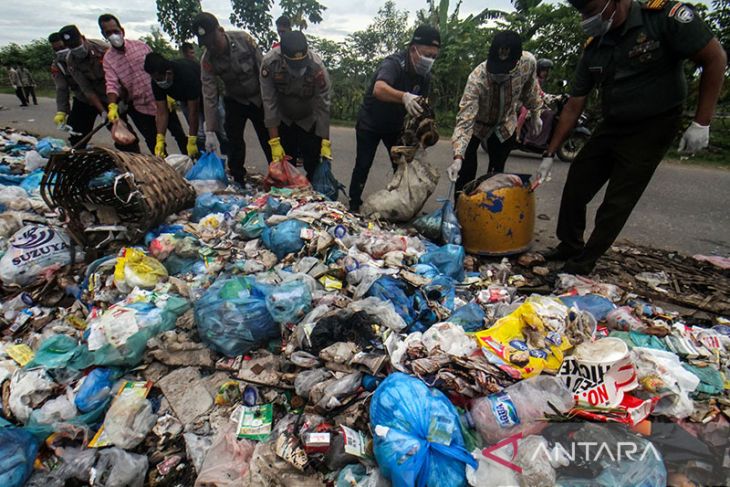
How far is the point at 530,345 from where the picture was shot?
5.61 feet

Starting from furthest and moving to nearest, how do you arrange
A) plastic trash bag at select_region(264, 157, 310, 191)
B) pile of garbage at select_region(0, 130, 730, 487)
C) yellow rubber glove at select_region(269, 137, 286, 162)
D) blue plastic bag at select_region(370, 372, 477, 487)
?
1. plastic trash bag at select_region(264, 157, 310, 191)
2. yellow rubber glove at select_region(269, 137, 286, 162)
3. pile of garbage at select_region(0, 130, 730, 487)
4. blue plastic bag at select_region(370, 372, 477, 487)

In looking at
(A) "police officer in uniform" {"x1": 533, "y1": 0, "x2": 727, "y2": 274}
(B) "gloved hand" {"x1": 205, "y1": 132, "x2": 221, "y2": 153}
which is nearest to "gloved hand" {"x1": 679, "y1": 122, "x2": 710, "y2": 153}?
(A) "police officer in uniform" {"x1": 533, "y1": 0, "x2": 727, "y2": 274}

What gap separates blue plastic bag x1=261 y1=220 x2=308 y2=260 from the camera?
8.86ft

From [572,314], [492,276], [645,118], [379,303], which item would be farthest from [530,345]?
[645,118]

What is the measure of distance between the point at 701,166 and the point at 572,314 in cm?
634

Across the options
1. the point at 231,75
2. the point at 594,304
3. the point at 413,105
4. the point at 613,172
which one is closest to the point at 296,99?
the point at 231,75

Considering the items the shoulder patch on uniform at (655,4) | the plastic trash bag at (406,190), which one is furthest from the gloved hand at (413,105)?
the shoulder patch on uniform at (655,4)

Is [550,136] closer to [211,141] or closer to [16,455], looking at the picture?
[211,141]

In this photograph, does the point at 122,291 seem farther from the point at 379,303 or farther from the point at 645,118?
the point at 645,118

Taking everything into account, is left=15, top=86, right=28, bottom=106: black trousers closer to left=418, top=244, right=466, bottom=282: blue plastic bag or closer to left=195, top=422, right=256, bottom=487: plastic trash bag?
left=418, top=244, right=466, bottom=282: blue plastic bag

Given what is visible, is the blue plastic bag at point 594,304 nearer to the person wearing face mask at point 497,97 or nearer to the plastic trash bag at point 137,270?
the person wearing face mask at point 497,97

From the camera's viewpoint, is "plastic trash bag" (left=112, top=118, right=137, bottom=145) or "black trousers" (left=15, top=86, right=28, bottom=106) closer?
"plastic trash bag" (left=112, top=118, right=137, bottom=145)

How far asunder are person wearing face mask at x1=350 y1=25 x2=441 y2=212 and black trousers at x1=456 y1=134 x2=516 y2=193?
626 millimetres

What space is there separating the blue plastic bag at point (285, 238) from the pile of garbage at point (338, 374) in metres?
0.02
